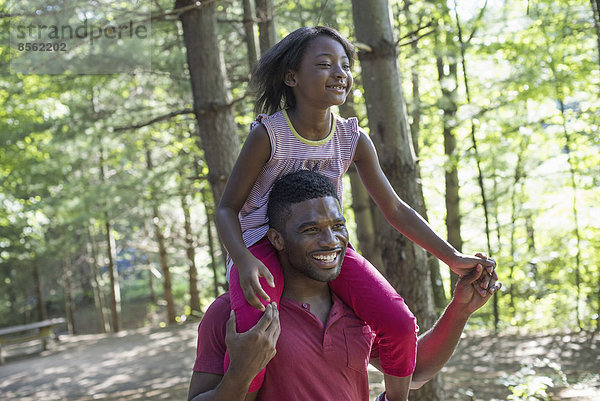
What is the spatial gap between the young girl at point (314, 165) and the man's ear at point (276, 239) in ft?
0.19

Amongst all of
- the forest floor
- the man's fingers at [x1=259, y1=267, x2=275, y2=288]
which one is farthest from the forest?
the man's fingers at [x1=259, y1=267, x2=275, y2=288]

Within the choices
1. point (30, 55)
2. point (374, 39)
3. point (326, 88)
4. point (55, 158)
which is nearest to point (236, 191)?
point (326, 88)

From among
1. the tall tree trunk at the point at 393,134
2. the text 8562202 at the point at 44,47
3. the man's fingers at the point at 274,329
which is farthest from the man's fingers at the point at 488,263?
the text 8562202 at the point at 44,47

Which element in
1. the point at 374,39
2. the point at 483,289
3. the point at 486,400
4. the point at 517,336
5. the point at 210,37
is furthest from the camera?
the point at 517,336

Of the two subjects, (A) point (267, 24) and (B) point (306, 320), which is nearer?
(B) point (306, 320)

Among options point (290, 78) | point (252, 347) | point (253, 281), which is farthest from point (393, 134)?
point (252, 347)

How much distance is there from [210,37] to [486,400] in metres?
5.16

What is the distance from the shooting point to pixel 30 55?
905 cm

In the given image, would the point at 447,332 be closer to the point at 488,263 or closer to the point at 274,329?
the point at 488,263

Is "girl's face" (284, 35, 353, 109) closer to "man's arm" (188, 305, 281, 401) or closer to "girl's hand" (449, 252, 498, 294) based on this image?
"girl's hand" (449, 252, 498, 294)

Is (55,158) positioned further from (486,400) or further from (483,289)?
(483,289)

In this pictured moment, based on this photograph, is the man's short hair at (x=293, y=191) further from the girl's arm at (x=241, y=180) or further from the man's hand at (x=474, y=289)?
the man's hand at (x=474, y=289)

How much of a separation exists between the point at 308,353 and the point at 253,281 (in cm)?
46

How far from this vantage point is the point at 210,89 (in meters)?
5.93
